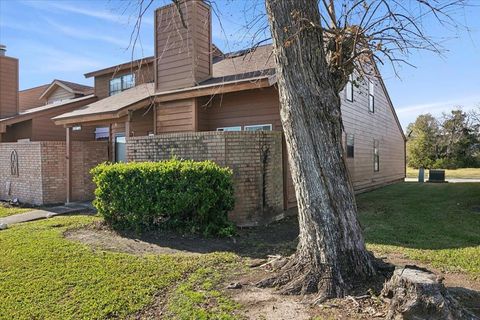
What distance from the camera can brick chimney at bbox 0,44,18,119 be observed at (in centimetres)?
1777

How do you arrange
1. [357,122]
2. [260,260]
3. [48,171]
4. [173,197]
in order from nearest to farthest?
[260,260]
[173,197]
[48,171]
[357,122]

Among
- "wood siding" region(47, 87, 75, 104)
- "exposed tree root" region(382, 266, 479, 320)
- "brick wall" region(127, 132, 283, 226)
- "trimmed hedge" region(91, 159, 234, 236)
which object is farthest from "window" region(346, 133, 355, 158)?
"wood siding" region(47, 87, 75, 104)

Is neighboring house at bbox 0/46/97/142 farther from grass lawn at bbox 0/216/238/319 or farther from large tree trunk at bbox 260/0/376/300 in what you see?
large tree trunk at bbox 260/0/376/300

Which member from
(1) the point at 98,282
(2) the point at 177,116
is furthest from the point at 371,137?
(1) the point at 98,282

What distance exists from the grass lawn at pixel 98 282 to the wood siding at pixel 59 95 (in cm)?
1608

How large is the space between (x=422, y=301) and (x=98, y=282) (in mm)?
3708

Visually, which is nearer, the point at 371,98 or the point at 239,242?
the point at 239,242

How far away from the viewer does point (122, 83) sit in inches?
667

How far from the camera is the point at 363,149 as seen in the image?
1562 cm

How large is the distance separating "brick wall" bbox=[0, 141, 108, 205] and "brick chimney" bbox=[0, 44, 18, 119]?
6355 millimetres

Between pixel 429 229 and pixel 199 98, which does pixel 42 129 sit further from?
pixel 429 229

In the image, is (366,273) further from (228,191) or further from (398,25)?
(228,191)

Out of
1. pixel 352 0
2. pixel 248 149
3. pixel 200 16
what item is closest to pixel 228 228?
pixel 248 149

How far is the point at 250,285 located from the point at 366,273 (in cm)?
138
